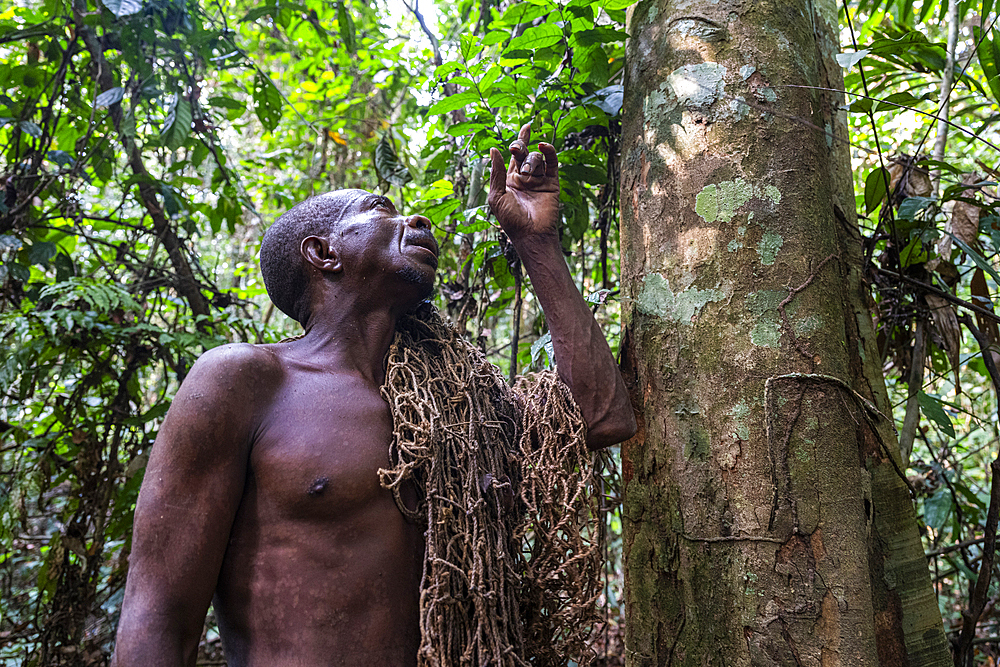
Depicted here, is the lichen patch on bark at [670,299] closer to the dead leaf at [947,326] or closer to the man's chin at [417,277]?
the man's chin at [417,277]

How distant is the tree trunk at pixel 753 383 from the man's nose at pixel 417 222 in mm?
600

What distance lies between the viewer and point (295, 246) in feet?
6.12

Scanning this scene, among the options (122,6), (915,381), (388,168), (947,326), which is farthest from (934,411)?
(122,6)

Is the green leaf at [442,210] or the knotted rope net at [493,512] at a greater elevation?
Result: the green leaf at [442,210]

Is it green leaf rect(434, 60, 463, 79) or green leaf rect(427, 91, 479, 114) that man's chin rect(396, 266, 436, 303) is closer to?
green leaf rect(427, 91, 479, 114)

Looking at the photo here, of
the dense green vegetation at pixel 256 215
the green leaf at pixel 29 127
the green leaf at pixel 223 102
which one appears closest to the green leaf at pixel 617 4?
the dense green vegetation at pixel 256 215

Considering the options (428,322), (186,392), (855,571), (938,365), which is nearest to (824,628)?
(855,571)

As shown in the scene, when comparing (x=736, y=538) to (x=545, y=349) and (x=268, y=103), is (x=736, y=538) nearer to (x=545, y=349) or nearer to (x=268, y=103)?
(x=545, y=349)

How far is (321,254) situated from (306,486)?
70 centimetres

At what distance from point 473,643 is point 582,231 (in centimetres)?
169

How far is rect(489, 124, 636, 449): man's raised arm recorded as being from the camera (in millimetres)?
1673

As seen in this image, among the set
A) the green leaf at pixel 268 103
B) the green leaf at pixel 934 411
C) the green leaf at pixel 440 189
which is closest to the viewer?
the green leaf at pixel 934 411

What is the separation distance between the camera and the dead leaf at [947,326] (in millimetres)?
2152

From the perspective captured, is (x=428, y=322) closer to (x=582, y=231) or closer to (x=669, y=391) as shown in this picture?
(x=669, y=391)
